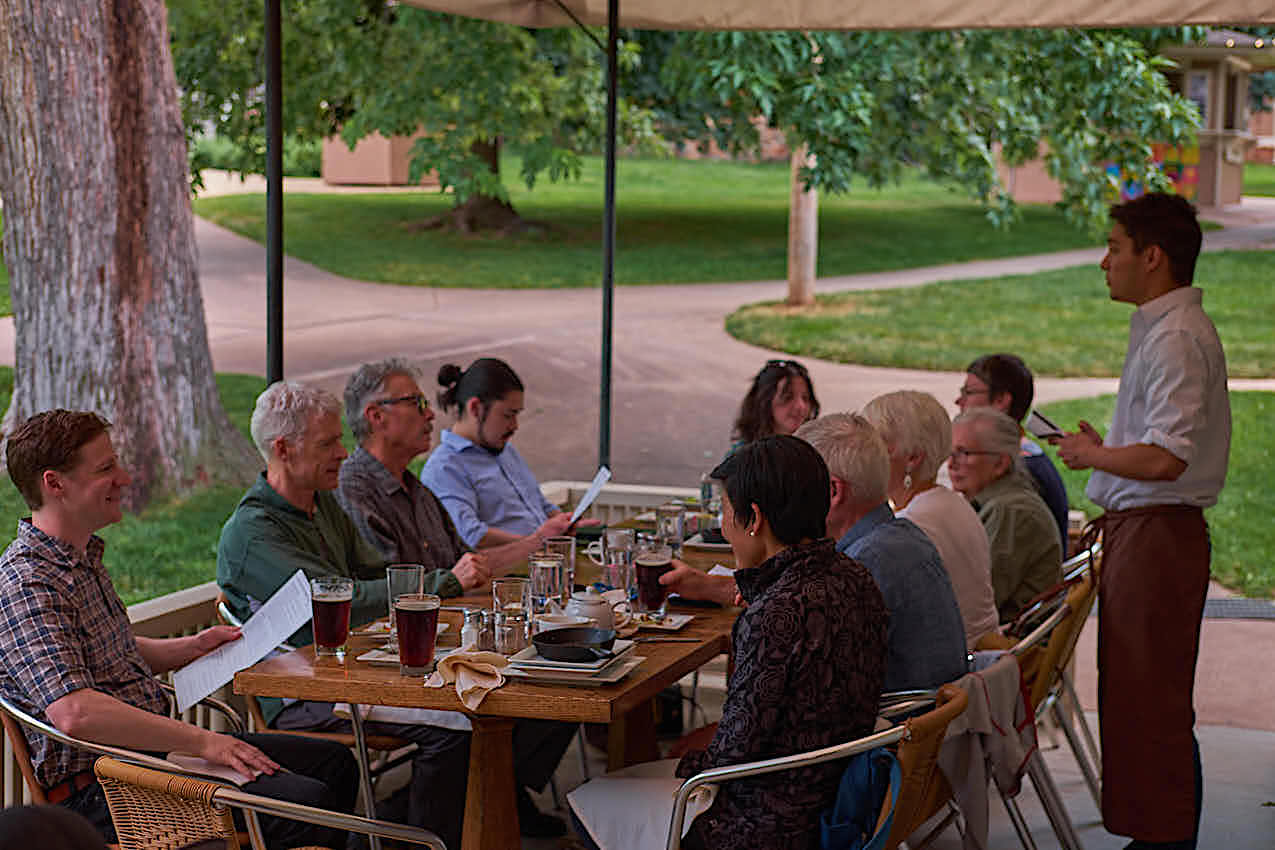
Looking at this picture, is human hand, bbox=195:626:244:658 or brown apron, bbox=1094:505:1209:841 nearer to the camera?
human hand, bbox=195:626:244:658

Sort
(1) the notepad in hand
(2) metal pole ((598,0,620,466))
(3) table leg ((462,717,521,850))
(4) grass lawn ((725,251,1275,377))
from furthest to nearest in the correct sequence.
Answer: (4) grass lawn ((725,251,1275,377)) → (2) metal pole ((598,0,620,466)) → (1) the notepad in hand → (3) table leg ((462,717,521,850))

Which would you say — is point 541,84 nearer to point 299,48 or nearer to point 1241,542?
point 299,48

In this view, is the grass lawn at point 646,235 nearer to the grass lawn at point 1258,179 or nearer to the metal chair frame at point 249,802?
the grass lawn at point 1258,179

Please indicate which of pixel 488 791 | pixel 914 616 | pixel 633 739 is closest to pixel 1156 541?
pixel 914 616

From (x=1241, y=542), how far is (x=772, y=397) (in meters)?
6.23

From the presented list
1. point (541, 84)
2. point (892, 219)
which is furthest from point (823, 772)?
point (892, 219)

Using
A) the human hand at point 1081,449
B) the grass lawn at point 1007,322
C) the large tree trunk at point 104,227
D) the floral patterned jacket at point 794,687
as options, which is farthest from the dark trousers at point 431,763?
the grass lawn at point 1007,322

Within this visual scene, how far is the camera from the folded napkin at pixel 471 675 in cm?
288

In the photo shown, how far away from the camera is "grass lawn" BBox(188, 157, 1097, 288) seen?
63.3 feet

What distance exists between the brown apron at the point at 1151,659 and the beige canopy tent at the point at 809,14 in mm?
2022

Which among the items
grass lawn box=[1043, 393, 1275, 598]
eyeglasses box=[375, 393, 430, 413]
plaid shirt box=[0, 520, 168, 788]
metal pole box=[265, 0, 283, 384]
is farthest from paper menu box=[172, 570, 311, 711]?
grass lawn box=[1043, 393, 1275, 598]

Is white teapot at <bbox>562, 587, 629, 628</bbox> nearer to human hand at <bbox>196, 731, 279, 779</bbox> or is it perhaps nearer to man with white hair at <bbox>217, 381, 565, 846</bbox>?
man with white hair at <bbox>217, 381, 565, 846</bbox>

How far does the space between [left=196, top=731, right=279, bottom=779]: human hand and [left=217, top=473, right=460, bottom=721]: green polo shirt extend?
0.55m

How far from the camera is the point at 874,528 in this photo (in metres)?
3.20
